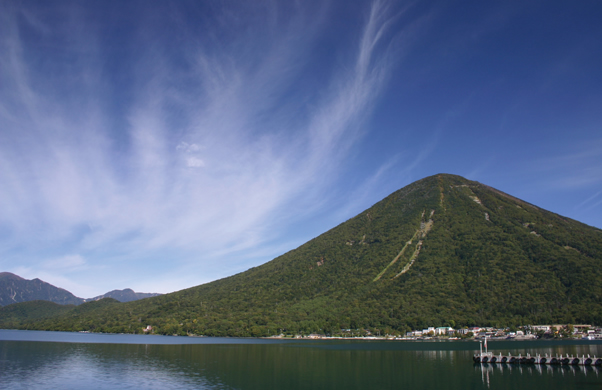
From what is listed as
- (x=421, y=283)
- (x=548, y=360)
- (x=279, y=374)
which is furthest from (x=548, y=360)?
(x=421, y=283)

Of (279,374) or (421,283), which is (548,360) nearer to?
(279,374)

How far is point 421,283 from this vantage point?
146250mm

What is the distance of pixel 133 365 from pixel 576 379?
55170 millimetres

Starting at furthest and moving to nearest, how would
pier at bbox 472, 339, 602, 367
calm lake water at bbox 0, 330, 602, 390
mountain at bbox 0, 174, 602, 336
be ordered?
1. mountain at bbox 0, 174, 602, 336
2. pier at bbox 472, 339, 602, 367
3. calm lake water at bbox 0, 330, 602, 390

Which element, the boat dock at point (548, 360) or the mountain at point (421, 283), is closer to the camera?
the boat dock at point (548, 360)

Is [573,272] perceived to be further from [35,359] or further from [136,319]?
[136,319]

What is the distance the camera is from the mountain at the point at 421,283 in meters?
127

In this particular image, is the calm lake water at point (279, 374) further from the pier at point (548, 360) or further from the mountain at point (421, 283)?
the mountain at point (421, 283)

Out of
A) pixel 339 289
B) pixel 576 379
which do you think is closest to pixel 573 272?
pixel 339 289

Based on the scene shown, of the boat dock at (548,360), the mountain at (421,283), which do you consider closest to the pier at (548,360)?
the boat dock at (548,360)

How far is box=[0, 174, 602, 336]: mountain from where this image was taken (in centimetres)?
12675

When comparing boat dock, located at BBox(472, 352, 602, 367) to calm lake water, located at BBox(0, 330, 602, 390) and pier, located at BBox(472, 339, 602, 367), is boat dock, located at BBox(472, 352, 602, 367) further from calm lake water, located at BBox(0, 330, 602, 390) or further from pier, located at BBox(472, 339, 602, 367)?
calm lake water, located at BBox(0, 330, 602, 390)

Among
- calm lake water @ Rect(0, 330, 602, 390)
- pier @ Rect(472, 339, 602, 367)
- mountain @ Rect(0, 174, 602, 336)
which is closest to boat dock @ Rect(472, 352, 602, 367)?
pier @ Rect(472, 339, 602, 367)

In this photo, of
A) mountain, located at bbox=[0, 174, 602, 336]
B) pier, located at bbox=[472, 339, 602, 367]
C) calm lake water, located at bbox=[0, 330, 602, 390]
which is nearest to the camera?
calm lake water, located at bbox=[0, 330, 602, 390]
